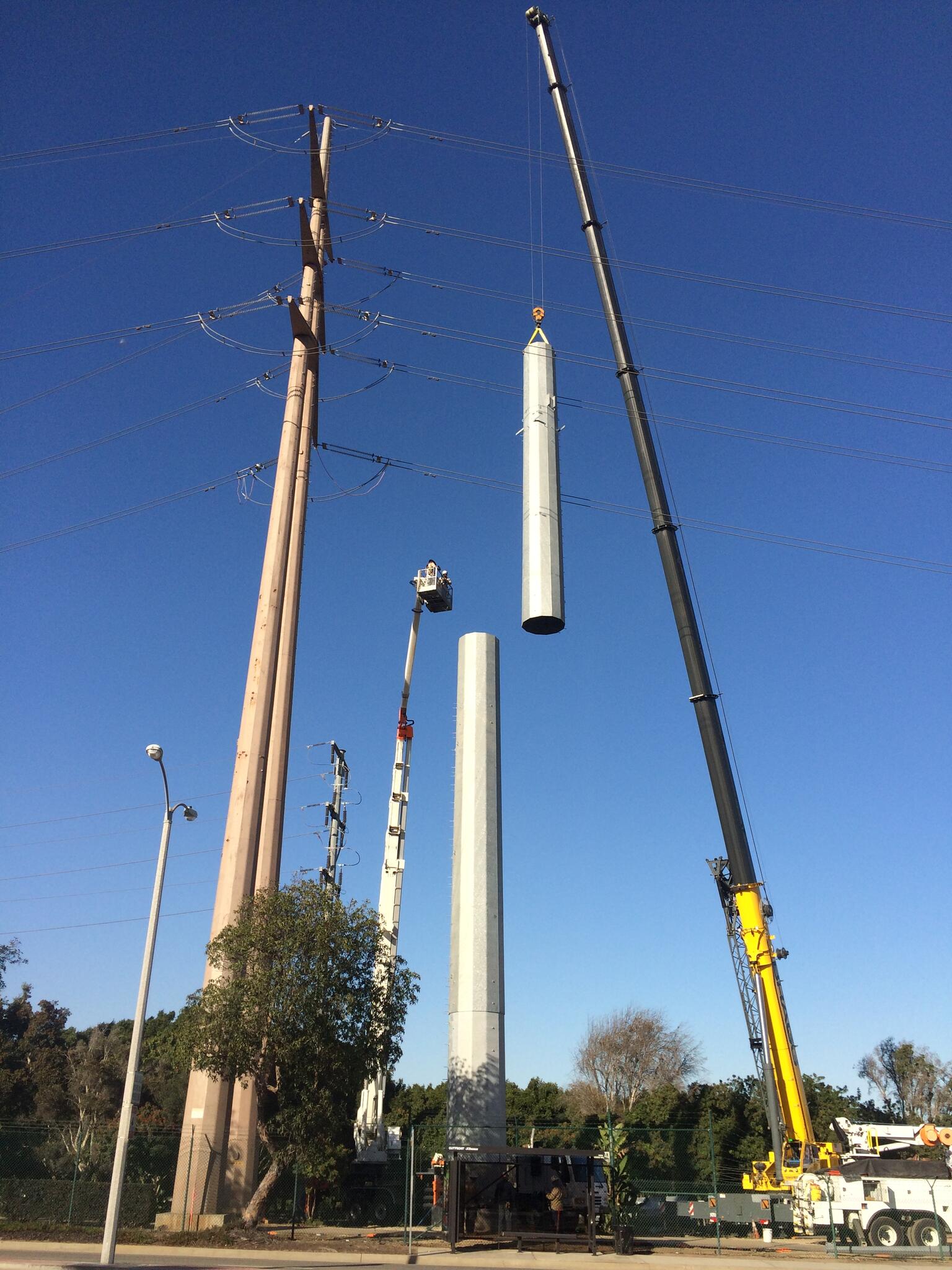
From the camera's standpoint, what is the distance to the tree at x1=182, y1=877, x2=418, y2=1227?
24266 mm

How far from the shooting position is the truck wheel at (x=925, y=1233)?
2464 centimetres

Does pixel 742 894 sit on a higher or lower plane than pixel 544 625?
lower

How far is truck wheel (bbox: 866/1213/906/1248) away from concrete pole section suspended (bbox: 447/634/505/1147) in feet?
33.6

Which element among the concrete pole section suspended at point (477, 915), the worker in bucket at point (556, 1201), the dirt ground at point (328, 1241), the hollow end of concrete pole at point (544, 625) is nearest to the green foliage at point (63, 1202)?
the dirt ground at point (328, 1241)

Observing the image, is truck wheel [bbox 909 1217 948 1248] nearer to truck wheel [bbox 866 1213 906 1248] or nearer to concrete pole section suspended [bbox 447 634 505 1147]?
truck wheel [bbox 866 1213 906 1248]

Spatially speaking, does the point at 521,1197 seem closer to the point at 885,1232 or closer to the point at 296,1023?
the point at 296,1023

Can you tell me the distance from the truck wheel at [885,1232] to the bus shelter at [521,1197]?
731cm

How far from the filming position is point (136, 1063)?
20484 mm

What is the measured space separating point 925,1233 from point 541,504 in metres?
23.6

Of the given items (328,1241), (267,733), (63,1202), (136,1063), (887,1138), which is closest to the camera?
(136,1063)

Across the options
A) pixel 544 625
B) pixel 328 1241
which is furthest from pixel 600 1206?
pixel 544 625

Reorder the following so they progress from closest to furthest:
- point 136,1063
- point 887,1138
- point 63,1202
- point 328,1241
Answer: point 136,1063
point 328,1241
point 63,1202
point 887,1138

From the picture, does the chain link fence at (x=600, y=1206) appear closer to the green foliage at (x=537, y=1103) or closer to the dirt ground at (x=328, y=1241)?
the dirt ground at (x=328, y=1241)

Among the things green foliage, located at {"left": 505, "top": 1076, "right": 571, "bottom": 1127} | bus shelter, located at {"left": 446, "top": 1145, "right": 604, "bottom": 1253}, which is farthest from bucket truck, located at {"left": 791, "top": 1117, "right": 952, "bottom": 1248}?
green foliage, located at {"left": 505, "top": 1076, "right": 571, "bottom": 1127}
